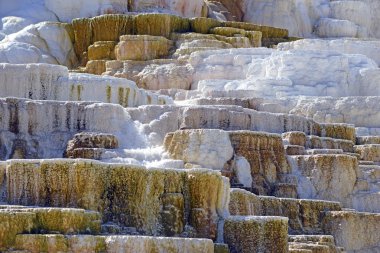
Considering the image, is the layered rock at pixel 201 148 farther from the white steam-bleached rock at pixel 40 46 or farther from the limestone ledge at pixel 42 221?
the white steam-bleached rock at pixel 40 46

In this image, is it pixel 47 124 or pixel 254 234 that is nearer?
pixel 254 234

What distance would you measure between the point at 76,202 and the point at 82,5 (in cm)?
2292

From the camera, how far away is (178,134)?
24047 millimetres

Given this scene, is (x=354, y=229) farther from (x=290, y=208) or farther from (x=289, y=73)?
(x=289, y=73)

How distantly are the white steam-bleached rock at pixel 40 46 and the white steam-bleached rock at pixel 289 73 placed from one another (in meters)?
5.47

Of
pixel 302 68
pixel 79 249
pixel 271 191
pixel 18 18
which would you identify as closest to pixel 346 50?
pixel 302 68

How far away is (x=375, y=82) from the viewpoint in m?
32.7

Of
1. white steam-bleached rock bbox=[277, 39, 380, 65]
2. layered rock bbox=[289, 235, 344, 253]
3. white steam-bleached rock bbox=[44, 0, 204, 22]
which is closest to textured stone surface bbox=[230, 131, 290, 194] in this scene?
layered rock bbox=[289, 235, 344, 253]

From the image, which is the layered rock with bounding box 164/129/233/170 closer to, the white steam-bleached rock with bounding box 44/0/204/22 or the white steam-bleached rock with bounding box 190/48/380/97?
the white steam-bleached rock with bounding box 190/48/380/97

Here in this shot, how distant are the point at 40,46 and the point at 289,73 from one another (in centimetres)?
898

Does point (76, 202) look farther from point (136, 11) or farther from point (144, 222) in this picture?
point (136, 11)

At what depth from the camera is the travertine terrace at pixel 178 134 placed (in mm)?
18812

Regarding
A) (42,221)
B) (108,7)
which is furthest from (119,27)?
(42,221)

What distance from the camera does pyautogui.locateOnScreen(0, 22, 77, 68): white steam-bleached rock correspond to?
3653 cm
